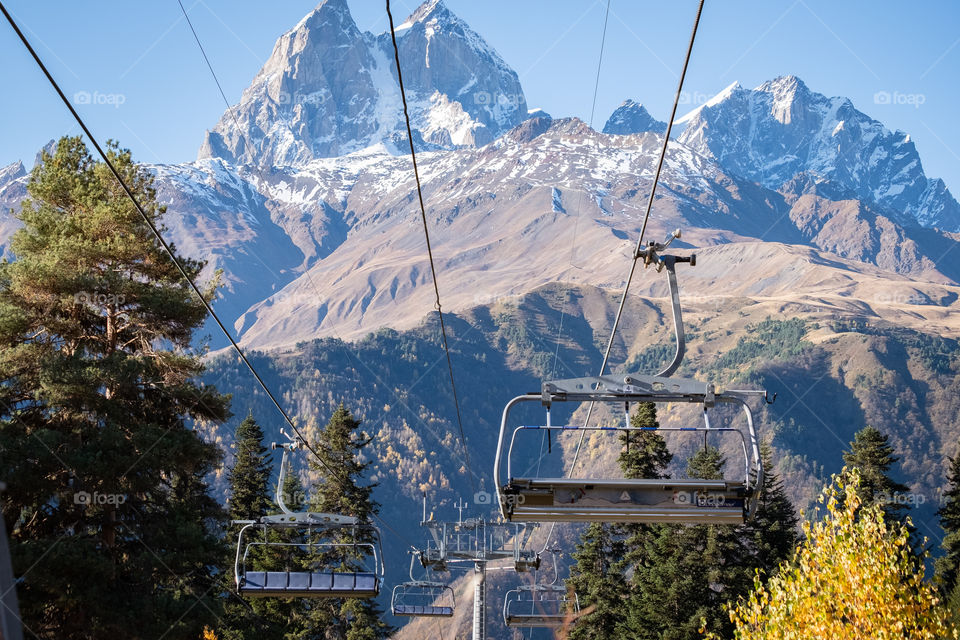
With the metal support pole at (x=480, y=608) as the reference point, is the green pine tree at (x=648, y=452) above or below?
above

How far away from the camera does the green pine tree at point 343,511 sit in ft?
138

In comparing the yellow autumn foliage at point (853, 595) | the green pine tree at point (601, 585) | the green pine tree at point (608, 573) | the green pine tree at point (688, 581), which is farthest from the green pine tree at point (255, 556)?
the yellow autumn foliage at point (853, 595)

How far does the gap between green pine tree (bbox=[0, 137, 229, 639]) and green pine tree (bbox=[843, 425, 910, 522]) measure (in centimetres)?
2735

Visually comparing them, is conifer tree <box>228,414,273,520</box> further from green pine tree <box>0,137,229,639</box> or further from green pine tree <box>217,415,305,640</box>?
green pine tree <box>0,137,229,639</box>

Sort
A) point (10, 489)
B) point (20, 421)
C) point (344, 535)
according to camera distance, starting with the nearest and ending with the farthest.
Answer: point (10, 489)
point (20, 421)
point (344, 535)

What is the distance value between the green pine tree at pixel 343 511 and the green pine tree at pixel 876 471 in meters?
20.5

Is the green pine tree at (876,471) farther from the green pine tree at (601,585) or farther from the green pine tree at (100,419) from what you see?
the green pine tree at (100,419)

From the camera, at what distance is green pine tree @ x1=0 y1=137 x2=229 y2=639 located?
72.9ft

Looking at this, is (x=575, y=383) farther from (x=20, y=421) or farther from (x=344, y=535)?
(x=344, y=535)

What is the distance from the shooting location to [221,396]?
27.5m

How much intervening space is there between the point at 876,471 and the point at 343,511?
2253 centimetres

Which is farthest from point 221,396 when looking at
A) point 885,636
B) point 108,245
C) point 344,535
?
point 885,636

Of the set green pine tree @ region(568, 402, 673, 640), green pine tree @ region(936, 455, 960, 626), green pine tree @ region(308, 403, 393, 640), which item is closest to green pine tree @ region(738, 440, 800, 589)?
green pine tree @ region(568, 402, 673, 640)

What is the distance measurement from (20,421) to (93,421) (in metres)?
1.64
